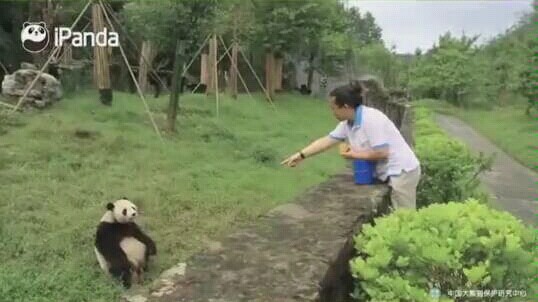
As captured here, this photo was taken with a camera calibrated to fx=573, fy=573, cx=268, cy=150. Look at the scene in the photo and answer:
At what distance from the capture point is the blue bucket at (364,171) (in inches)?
157

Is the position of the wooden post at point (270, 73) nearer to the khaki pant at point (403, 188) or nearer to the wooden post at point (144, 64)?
the wooden post at point (144, 64)

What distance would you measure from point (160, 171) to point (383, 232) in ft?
17.7

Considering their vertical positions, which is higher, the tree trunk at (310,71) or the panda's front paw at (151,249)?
the tree trunk at (310,71)

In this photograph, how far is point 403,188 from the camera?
3.86 metres

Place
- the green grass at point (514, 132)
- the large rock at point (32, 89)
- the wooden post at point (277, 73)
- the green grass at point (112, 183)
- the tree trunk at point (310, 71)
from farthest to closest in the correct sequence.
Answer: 1. the tree trunk at point (310, 71)
2. the wooden post at point (277, 73)
3. the green grass at point (514, 132)
4. the large rock at point (32, 89)
5. the green grass at point (112, 183)

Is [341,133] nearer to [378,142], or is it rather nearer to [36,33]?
[378,142]

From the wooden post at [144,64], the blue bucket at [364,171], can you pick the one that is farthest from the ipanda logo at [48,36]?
the blue bucket at [364,171]

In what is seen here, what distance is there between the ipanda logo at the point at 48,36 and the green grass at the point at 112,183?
1.28m

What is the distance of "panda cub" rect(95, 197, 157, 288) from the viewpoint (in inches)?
159

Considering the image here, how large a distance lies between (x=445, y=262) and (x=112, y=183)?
201 inches

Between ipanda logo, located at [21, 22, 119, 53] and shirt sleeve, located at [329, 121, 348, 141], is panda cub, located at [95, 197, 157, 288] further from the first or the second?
ipanda logo, located at [21, 22, 119, 53]

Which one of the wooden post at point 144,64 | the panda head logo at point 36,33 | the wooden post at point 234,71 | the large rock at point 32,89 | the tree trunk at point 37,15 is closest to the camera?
the large rock at point 32,89

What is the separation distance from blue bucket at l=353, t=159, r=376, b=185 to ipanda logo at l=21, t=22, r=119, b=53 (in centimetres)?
767

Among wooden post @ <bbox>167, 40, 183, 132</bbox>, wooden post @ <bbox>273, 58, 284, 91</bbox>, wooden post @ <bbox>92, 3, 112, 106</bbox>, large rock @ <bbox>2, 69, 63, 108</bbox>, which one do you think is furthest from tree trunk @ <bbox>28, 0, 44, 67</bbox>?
wooden post @ <bbox>273, 58, 284, 91</bbox>
